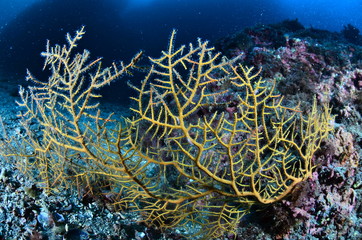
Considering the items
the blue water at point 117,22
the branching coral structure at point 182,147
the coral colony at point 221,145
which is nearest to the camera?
the branching coral structure at point 182,147

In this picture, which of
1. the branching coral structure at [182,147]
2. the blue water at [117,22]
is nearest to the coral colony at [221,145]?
the branching coral structure at [182,147]

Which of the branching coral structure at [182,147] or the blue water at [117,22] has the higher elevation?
the blue water at [117,22]

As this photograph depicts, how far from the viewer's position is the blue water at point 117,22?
17.7 meters

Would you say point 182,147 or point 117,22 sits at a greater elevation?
point 117,22

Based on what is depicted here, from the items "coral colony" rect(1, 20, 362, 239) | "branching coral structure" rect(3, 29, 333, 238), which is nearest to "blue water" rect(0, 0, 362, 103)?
"coral colony" rect(1, 20, 362, 239)

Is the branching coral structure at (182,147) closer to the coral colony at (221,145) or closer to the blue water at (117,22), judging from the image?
the coral colony at (221,145)

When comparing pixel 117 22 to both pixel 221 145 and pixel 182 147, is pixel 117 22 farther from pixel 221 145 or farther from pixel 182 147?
pixel 182 147

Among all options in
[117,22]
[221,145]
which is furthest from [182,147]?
[117,22]

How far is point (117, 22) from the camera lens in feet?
84.2

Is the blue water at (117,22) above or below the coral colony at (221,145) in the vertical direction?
above

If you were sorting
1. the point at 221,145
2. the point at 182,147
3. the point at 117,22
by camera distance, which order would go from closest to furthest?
the point at 182,147 < the point at 221,145 < the point at 117,22

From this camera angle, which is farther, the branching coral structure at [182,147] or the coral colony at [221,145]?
the coral colony at [221,145]

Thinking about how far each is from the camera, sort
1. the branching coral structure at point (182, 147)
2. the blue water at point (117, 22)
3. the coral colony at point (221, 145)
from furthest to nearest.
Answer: the blue water at point (117, 22)
the coral colony at point (221, 145)
the branching coral structure at point (182, 147)

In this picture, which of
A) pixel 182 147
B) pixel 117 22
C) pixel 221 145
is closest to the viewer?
pixel 182 147
